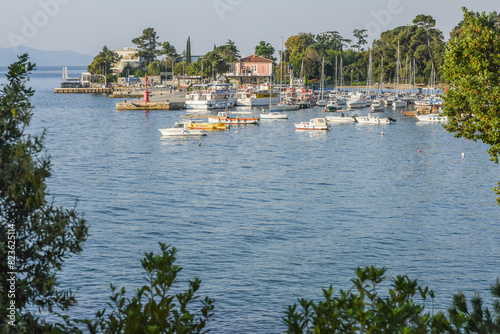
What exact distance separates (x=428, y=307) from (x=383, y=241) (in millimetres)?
7108

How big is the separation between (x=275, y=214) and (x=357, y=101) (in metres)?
78.5

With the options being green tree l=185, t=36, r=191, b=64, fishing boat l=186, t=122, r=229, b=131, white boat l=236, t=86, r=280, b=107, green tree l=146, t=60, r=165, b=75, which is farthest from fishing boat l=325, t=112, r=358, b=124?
green tree l=146, t=60, r=165, b=75

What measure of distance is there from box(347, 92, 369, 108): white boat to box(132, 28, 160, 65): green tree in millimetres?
91956

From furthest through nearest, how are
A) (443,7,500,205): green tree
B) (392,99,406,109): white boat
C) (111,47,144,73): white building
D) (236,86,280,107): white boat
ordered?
(111,47,144,73): white building
(236,86,280,107): white boat
(392,99,406,109): white boat
(443,7,500,205): green tree

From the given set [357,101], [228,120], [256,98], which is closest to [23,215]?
[228,120]

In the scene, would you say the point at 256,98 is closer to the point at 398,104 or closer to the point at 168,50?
the point at 398,104

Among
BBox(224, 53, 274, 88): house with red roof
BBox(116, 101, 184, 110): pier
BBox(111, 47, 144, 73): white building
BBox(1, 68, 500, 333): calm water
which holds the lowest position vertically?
BBox(1, 68, 500, 333): calm water

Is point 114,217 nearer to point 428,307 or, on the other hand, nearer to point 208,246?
point 208,246

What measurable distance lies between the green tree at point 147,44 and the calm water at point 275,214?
127 meters

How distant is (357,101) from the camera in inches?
4222

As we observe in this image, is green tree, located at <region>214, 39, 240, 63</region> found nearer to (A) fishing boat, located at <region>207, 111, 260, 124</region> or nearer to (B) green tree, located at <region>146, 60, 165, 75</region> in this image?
(B) green tree, located at <region>146, 60, 165, 75</region>

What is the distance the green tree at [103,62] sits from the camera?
593ft

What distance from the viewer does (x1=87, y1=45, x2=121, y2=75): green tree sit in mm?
180875

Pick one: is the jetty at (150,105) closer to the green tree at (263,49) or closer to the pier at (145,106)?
the pier at (145,106)
